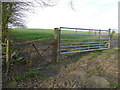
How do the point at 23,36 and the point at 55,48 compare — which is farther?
the point at 23,36

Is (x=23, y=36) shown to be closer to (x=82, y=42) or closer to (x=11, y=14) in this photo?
(x=11, y=14)

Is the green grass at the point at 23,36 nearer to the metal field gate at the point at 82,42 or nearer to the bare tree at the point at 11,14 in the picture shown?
the bare tree at the point at 11,14

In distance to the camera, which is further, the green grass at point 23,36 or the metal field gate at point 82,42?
the green grass at point 23,36

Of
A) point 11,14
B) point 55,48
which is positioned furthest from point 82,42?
point 11,14

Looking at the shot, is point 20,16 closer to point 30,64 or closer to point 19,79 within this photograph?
point 30,64

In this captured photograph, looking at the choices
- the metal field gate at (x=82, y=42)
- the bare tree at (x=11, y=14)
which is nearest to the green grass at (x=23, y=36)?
the bare tree at (x=11, y=14)

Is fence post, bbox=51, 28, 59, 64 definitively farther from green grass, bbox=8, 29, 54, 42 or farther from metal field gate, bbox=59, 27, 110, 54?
green grass, bbox=8, 29, 54, 42

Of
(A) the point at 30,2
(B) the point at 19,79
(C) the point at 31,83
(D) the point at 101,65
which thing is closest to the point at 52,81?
(C) the point at 31,83

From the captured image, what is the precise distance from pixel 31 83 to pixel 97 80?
2.34m

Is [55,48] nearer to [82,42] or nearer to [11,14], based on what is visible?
[82,42]

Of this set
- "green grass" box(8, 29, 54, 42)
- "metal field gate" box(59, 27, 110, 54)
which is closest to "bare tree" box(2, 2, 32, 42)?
"green grass" box(8, 29, 54, 42)

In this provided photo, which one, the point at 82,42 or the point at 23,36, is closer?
the point at 82,42

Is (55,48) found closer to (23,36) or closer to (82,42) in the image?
(82,42)

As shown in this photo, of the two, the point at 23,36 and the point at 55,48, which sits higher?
the point at 23,36
